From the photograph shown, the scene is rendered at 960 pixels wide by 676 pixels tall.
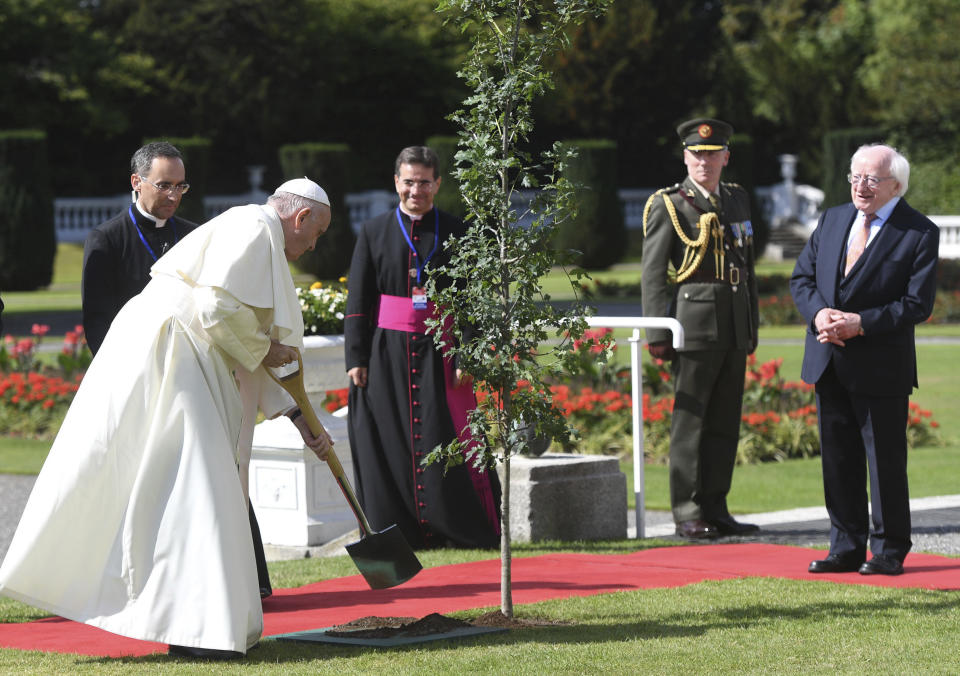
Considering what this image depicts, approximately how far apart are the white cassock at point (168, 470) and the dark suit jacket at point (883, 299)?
2.68m

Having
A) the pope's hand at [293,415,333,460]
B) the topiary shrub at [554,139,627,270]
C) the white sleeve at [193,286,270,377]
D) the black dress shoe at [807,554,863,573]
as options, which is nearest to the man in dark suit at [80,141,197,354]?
the white sleeve at [193,286,270,377]

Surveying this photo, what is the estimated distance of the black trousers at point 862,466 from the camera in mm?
6746

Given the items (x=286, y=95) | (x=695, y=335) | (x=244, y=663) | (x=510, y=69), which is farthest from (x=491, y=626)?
(x=286, y=95)

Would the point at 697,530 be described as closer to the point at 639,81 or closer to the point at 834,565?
the point at 834,565

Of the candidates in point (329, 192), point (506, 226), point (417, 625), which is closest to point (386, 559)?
point (417, 625)

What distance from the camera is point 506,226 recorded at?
5.68m

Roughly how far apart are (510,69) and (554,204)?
1.76 ft

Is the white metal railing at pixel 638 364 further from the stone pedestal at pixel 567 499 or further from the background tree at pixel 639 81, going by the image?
the background tree at pixel 639 81

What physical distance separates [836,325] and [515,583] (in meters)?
1.84

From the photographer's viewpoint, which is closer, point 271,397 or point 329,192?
point 271,397

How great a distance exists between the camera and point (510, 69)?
5656mm

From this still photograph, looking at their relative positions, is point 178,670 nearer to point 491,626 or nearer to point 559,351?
point 491,626

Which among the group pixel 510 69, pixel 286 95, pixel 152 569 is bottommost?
pixel 152 569

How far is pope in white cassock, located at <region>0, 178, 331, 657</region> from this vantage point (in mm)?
5113
